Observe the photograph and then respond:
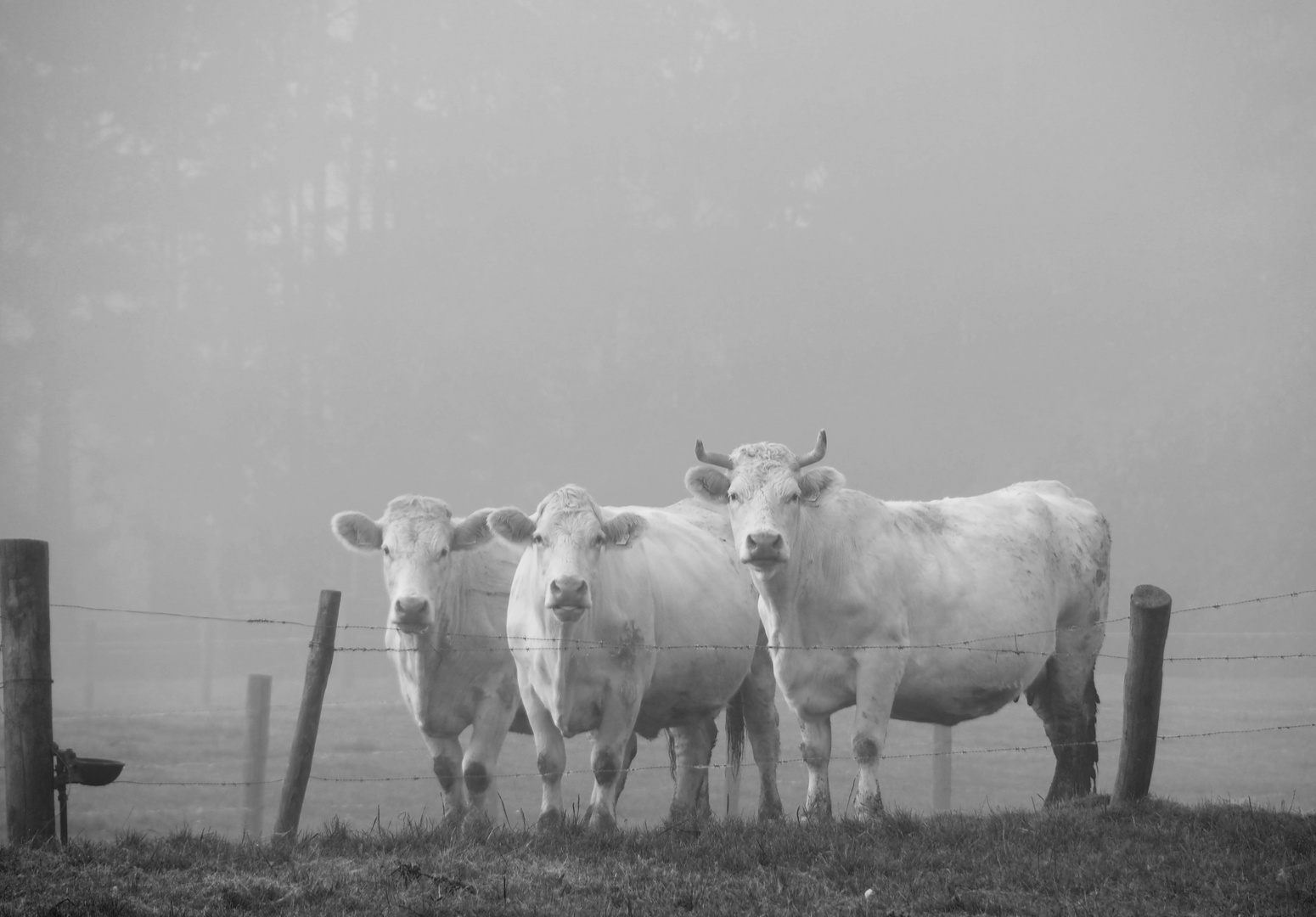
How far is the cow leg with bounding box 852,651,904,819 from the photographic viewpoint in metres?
8.50

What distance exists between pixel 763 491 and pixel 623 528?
112 cm

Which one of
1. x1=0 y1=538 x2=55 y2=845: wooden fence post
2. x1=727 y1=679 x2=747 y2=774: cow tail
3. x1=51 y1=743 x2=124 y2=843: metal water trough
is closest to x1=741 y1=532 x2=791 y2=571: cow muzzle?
x1=727 y1=679 x2=747 y2=774: cow tail

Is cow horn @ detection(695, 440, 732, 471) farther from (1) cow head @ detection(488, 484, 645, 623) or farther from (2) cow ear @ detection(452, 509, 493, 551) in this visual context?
(2) cow ear @ detection(452, 509, 493, 551)

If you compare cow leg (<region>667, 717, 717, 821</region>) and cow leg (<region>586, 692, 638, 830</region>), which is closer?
cow leg (<region>586, 692, 638, 830</region>)

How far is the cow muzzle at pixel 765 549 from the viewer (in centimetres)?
837

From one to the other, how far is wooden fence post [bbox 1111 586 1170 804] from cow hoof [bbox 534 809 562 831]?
326cm

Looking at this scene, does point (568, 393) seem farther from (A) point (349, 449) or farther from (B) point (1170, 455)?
(B) point (1170, 455)

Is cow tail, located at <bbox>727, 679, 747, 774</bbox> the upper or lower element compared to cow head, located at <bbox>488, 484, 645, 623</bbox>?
lower

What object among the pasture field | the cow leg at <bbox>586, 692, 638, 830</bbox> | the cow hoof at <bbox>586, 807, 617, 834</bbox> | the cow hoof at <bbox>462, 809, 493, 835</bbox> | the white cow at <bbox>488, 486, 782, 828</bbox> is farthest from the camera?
the pasture field

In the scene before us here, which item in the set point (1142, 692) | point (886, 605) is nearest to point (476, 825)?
point (886, 605)

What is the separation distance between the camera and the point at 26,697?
7012 millimetres

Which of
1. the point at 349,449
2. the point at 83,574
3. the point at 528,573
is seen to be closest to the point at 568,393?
the point at 349,449

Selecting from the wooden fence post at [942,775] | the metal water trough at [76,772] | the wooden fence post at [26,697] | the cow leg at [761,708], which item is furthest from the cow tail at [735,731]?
the wooden fence post at [26,697]

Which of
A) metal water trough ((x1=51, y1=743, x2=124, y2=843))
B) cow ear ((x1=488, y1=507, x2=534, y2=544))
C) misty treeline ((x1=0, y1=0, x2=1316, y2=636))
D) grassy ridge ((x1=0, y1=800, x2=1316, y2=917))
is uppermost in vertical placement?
misty treeline ((x1=0, y1=0, x2=1316, y2=636))
